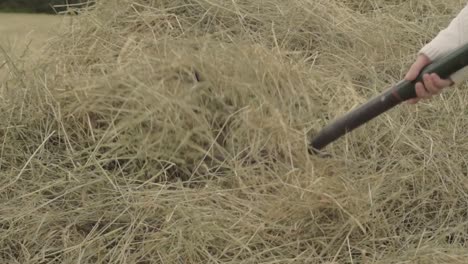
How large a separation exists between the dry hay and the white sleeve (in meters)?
0.31

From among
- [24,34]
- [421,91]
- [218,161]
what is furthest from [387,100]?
[24,34]

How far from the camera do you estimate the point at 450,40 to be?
119 centimetres

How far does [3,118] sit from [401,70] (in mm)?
1027

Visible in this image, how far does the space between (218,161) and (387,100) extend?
0.37m

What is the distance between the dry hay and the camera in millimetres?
1270

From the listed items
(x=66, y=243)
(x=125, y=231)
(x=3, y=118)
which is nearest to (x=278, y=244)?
(x=125, y=231)

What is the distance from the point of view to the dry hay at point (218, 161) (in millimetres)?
1270

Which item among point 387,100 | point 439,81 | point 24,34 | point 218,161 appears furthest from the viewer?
point 24,34

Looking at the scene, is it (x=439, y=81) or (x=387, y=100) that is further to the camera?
(x=387, y=100)

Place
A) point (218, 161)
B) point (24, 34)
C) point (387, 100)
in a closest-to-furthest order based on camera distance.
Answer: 1. point (387, 100)
2. point (218, 161)
3. point (24, 34)

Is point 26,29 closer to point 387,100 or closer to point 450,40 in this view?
point 387,100

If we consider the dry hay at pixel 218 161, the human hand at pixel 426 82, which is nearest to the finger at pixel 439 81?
the human hand at pixel 426 82

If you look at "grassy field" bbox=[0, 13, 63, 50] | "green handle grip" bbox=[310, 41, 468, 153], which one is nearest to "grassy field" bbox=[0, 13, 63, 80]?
"grassy field" bbox=[0, 13, 63, 50]

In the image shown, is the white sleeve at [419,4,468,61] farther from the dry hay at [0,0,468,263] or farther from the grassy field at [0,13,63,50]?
the grassy field at [0,13,63,50]
